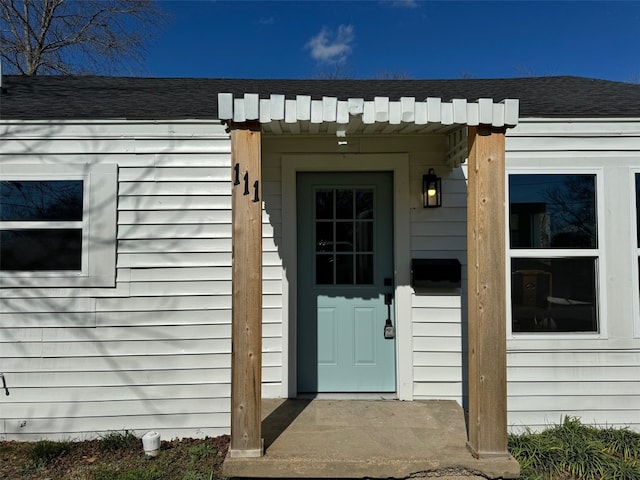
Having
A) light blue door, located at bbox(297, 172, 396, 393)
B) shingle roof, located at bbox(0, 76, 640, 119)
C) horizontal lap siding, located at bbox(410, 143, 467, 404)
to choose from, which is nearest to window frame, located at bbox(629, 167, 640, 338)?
shingle roof, located at bbox(0, 76, 640, 119)

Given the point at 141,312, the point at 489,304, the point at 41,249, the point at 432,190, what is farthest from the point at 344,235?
the point at 41,249

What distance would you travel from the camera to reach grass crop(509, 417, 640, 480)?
117 inches

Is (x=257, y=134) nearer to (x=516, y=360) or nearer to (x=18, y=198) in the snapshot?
(x=18, y=198)

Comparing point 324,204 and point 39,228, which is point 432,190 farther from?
point 39,228

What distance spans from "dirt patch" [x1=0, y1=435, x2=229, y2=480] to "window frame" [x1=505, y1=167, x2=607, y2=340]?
2.57 m

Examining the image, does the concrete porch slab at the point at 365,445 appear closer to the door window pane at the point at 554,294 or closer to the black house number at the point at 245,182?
the door window pane at the point at 554,294

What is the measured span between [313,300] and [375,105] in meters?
1.77

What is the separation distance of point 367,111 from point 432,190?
122cm

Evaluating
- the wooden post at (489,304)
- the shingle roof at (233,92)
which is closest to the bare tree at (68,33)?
the shingle roof at (233,92)

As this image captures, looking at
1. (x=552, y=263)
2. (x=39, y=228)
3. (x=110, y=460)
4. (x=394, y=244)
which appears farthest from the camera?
(x=394, y=244)

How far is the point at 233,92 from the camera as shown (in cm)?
458

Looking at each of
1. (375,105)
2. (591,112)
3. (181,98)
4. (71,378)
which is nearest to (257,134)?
(375,105)

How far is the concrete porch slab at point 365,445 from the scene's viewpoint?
2582mm

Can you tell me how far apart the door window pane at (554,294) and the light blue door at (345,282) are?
106 centimetres
